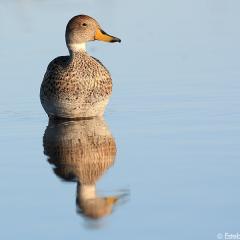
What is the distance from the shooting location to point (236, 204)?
6191 millimetres

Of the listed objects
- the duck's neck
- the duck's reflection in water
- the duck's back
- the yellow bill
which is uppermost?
the yellow bill

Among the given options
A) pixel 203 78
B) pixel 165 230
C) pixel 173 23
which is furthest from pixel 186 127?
pixel 173 23

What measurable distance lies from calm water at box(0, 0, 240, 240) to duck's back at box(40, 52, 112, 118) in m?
0.18

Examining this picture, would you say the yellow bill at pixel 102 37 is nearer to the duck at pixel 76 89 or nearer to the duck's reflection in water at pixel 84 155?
the duck at pixel 76 89

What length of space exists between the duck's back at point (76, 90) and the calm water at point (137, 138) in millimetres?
178

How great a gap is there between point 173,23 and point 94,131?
20.2 feet

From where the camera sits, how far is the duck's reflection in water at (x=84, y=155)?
646 cm

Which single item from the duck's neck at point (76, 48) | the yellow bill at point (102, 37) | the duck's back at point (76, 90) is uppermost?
the yellow bill at point (102, 37)

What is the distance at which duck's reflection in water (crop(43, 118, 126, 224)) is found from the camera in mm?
6465

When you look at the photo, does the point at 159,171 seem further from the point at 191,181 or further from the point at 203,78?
the point at 203,78

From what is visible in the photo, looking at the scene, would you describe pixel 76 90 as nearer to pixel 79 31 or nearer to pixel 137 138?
pixel 79 31

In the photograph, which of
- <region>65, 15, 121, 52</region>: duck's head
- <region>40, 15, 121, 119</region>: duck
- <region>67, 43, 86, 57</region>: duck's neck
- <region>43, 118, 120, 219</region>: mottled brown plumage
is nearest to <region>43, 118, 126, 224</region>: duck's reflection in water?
<region>43, 118, 120, 219</region>: mottled brown plumage

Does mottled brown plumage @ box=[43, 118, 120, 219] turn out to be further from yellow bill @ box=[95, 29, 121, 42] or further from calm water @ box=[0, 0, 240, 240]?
yellow bill @ box=[95, 29, 121, 42]

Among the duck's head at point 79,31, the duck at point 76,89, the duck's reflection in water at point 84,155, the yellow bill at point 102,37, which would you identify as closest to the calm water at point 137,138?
the duck's reflection in water at point 84,155
